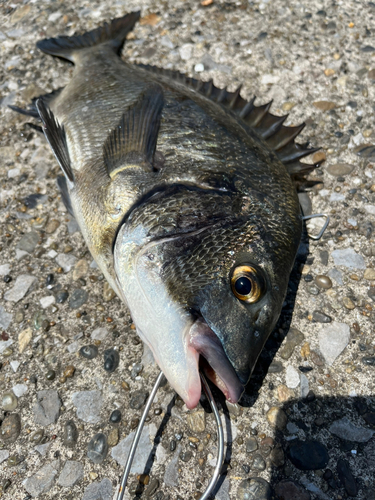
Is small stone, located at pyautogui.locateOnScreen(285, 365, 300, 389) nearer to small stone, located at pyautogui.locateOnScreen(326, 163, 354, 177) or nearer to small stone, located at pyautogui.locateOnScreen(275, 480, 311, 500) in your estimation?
small stone, located at pyautogui.locateOnScreen(275, 480, 311, 500)

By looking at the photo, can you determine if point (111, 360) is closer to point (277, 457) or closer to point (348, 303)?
point (277, 457)

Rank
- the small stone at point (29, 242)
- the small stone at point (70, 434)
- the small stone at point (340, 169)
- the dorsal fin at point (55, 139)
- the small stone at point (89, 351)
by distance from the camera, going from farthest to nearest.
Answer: the small stone at point (340, 169)
the small stone at point (29, 242)
the dorsal fin at point (55, 139)
the small stone at point (89, 351)
the small stone at point (70, 434)

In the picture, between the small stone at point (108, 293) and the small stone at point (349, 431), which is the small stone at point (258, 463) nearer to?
the small stone at point (349, 431)

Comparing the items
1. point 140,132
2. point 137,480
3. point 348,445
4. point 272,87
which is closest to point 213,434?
point 137,480

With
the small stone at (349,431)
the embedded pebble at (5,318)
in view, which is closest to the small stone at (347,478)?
the small stone at (349,431)

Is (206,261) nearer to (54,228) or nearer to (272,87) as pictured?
(54,228)

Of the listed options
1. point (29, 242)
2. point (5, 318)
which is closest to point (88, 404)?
point (5, 318)
